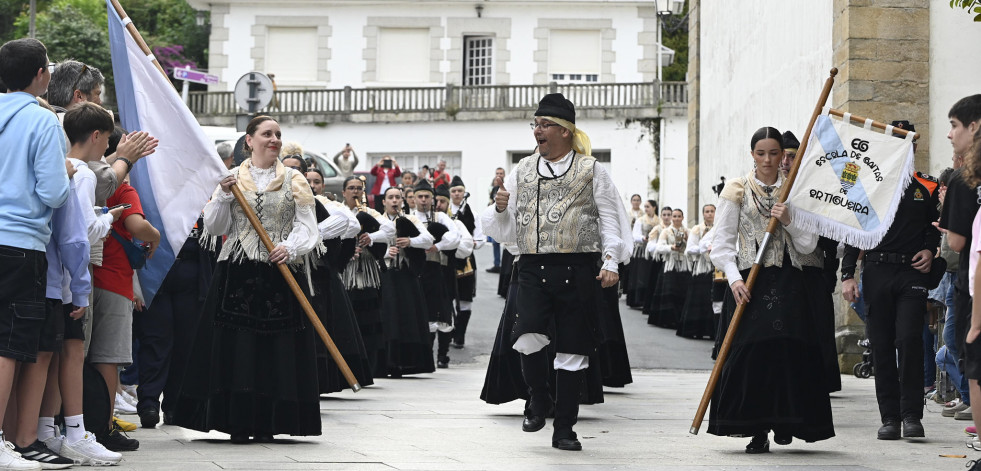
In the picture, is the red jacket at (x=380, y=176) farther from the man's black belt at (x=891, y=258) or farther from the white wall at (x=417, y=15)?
the man's black belt at (x=891, y=258)

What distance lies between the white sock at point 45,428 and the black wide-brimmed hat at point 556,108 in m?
3.26

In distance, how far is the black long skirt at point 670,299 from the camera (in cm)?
2286

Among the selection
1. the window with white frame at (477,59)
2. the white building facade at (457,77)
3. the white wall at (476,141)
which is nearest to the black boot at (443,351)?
the white building facade at (457,77)

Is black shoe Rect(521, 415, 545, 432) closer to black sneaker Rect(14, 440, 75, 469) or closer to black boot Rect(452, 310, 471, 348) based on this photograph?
black sneaker Rect(14, 440, 75, 469)

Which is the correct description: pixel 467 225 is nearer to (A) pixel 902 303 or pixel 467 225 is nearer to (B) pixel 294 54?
(A) pixel 902 303

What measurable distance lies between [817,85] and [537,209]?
9.22 m

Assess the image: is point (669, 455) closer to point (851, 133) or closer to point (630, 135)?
point (851, 133)

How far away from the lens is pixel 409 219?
51.0ft

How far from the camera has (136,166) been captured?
28.5ft

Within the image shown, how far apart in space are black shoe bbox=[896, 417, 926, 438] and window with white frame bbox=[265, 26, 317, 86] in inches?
1536

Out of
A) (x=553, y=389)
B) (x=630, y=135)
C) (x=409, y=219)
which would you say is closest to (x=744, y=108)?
(x=409, y=219)

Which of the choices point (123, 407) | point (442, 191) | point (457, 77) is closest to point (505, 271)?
point (442, 191)

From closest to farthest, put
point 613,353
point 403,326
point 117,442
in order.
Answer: point 117,442 → point 613,353 → point 403,326

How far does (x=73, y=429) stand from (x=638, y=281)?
1918 centimetres
